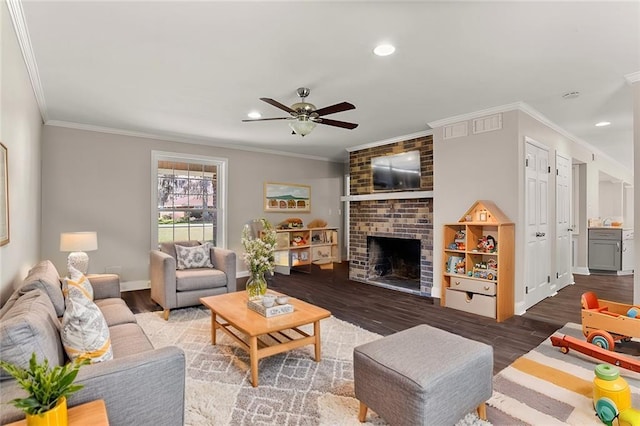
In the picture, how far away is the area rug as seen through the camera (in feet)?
6.40

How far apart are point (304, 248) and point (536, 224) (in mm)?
4115

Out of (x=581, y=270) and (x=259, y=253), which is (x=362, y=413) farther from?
(x=581, y=270)

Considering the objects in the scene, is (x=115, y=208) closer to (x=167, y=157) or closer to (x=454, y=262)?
(x=167, y=157)

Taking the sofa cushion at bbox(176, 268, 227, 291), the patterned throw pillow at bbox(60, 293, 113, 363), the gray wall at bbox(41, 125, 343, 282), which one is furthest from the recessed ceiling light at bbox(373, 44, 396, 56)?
the gray wall at bbox(41, 125, 343, 282)

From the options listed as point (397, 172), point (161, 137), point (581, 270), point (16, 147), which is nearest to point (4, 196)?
point (16, 147)

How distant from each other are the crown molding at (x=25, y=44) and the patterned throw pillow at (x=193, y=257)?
218cm

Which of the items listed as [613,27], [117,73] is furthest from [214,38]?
[613,27]

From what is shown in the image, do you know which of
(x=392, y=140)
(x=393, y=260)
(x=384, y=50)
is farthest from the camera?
(x=393, y=260)

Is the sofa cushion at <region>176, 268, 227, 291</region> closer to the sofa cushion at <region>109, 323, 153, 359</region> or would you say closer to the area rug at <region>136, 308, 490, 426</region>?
the area rug at <region>136, 308, 490, 426</region>

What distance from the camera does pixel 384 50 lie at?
246cm

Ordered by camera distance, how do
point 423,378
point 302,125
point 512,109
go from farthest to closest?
Answer: 1. point 512,109
2. point 302,125
3. point 423,378

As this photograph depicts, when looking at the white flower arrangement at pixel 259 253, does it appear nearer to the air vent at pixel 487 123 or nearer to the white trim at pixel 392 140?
the air vent at pixel 487 123

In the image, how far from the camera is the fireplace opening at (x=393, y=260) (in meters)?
5.71

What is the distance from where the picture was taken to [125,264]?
16.2ft
